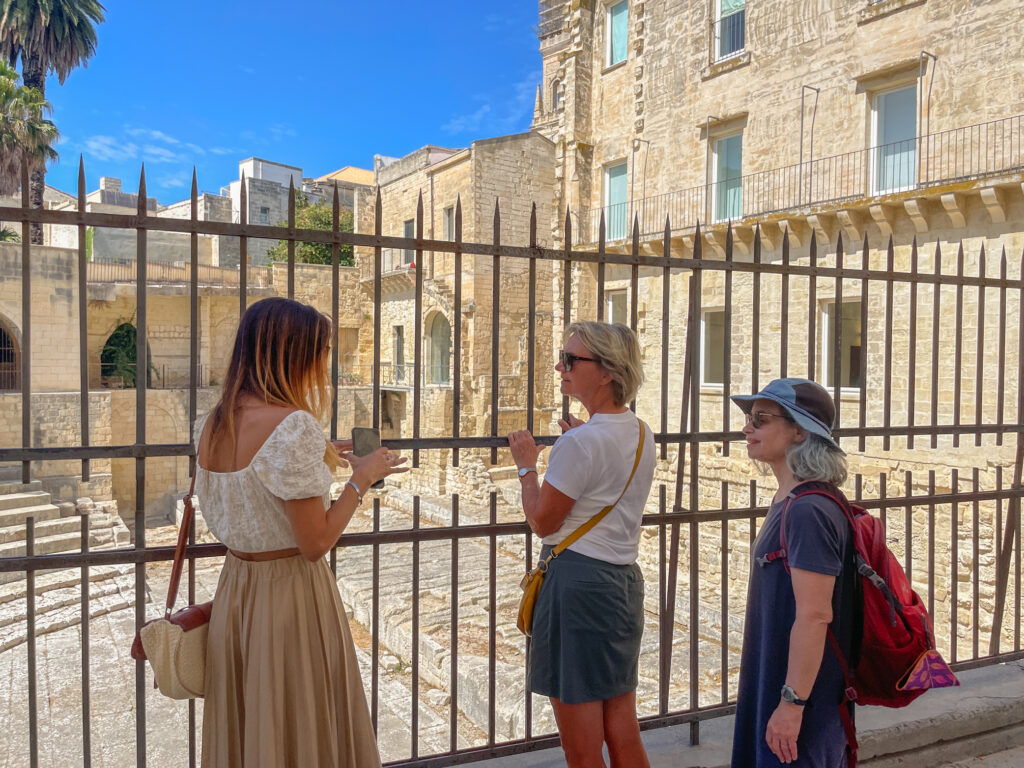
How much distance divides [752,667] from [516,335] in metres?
19.1

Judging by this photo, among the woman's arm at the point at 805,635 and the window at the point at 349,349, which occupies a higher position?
the window at the point at 349,349

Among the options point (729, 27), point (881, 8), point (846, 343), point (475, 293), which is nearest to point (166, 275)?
point (475, 293)

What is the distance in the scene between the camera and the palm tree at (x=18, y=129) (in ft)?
61.9

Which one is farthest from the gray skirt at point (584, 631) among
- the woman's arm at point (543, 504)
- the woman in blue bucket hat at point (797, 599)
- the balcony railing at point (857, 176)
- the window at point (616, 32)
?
the window at point (616, 32)

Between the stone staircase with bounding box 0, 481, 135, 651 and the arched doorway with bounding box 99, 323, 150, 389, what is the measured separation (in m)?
10.4

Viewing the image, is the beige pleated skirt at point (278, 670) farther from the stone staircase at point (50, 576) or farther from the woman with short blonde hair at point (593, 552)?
the stone staircase at point (50, 576)

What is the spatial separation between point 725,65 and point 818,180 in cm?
342

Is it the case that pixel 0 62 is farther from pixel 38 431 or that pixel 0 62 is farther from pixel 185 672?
pixel 185 672

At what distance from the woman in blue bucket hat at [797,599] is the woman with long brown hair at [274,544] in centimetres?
113

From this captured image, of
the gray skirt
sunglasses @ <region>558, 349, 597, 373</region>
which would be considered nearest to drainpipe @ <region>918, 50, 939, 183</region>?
sunglasses @ <region>558, 349, 597, 373</region>

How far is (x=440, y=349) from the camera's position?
80.1 feet

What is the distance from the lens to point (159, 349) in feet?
79.4

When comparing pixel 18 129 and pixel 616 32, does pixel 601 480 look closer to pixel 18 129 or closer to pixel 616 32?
pixel 616 32

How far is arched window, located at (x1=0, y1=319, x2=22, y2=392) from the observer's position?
20.7 metres
